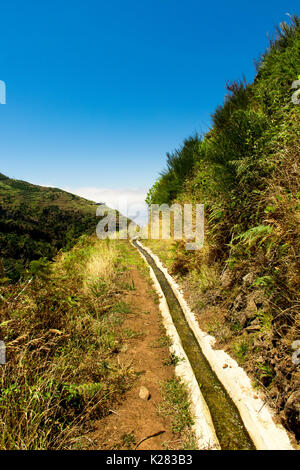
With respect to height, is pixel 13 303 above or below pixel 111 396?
above

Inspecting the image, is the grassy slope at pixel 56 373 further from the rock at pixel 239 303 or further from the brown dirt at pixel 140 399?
the rock at pixel 239 303

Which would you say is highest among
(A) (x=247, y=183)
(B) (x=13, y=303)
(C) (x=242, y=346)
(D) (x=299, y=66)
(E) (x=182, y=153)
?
(E) (x=182, y=153)

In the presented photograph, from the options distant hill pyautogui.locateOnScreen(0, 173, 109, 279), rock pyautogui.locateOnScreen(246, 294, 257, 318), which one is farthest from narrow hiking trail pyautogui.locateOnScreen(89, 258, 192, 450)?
distant hill pyautogui.locateOnScreen(0, 173, 109, 279)

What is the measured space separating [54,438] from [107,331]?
64.8 inches

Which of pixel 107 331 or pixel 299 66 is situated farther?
pixel 299 66

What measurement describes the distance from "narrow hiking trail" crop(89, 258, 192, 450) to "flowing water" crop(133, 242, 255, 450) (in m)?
0.34

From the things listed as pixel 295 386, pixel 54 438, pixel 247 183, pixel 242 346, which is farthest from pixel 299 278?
pixel 54 438

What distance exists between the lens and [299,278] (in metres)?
2.07

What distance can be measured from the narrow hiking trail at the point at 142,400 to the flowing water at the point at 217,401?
1.12 feet

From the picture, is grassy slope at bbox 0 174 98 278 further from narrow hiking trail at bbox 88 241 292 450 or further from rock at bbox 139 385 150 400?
rock at bbox 139 385 150 400

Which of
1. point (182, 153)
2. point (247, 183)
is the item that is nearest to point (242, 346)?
point (247, 183)
